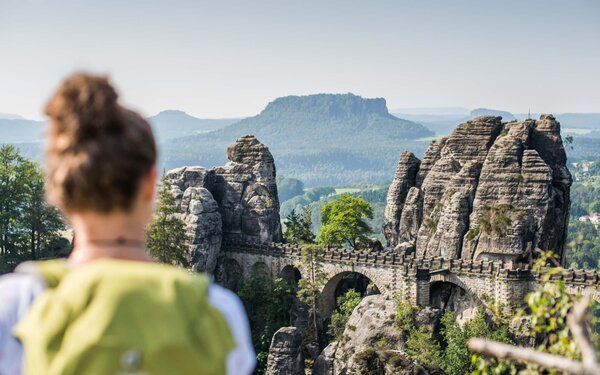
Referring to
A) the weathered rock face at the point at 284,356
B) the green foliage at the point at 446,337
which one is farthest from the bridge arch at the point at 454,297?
the weathered rock face at the point at 284,356

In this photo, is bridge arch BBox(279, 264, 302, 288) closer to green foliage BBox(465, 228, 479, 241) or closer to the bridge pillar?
the bridge pillar

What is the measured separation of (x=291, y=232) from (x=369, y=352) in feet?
73.6

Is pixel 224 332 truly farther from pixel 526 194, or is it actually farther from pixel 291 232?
pixel 291 232

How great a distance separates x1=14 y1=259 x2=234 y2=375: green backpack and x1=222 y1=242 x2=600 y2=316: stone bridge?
36.7 metres

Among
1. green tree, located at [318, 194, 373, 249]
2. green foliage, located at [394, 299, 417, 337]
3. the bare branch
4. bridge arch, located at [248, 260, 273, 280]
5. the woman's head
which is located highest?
the woman's head

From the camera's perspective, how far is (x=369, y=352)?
35.3 metres

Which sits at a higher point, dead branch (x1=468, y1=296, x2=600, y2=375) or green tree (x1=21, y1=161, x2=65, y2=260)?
dead branch (x1=468, y1=296, x2=600, y2=375)

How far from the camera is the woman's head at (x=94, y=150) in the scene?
3.16 m

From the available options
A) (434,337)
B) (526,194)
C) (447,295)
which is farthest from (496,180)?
(434,337)

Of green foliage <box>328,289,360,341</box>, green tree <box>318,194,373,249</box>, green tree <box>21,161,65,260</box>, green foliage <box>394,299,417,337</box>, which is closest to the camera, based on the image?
green foliage <box>394,299,417,337</box>

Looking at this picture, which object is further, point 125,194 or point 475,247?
point 475,247

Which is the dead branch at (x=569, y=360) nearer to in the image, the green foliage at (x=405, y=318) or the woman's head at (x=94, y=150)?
the woman's head at (x=94, y=150)

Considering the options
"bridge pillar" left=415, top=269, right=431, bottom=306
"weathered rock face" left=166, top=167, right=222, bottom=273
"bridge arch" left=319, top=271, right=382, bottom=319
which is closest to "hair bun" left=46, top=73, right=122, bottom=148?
"bridge pillar" left=415, top=269, right=431, bottom=306

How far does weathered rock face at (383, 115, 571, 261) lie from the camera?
44969 millimetres
